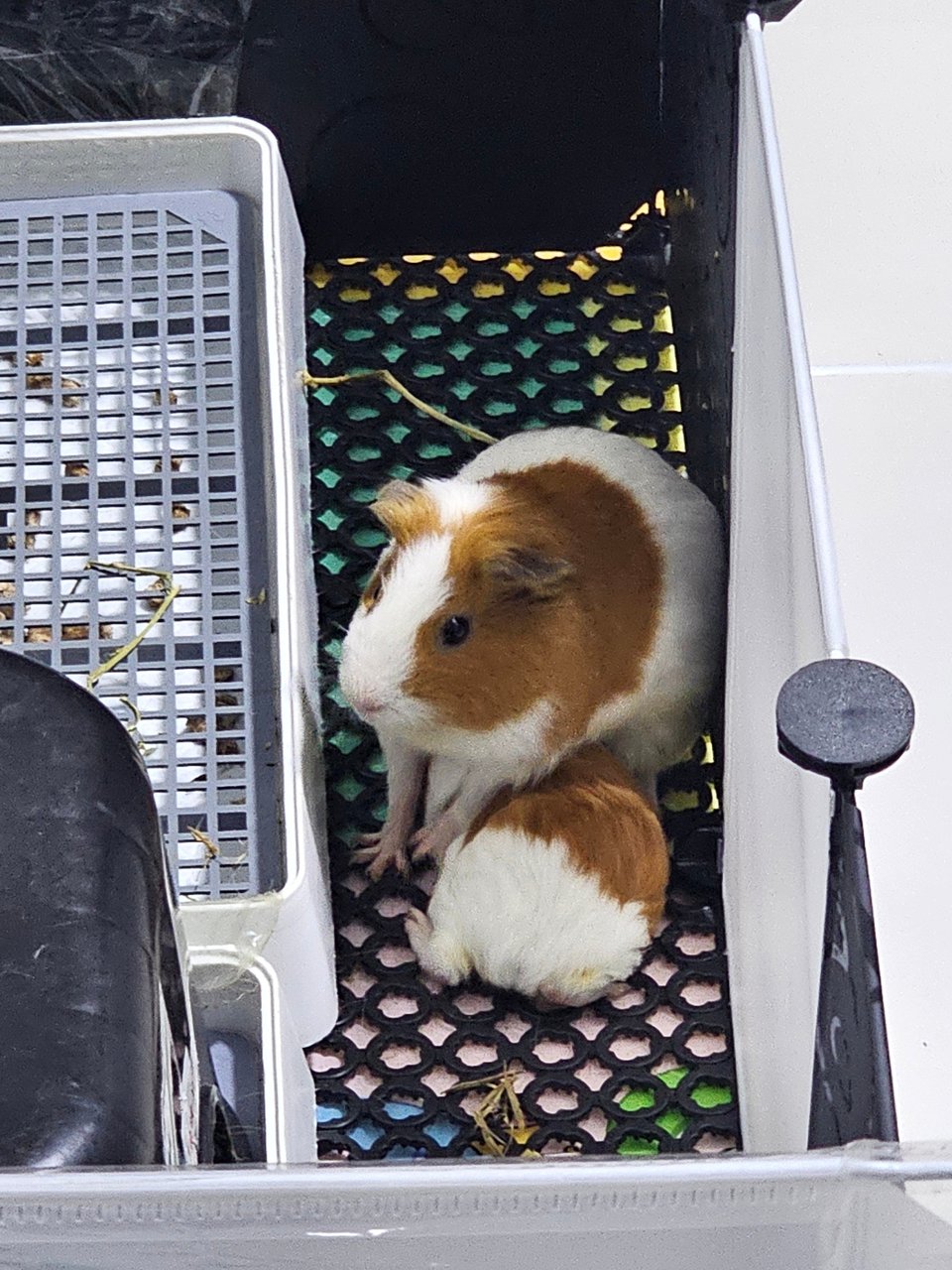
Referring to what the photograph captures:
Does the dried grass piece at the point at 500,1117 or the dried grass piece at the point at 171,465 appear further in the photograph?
the dried grass piece at the point at 171,465

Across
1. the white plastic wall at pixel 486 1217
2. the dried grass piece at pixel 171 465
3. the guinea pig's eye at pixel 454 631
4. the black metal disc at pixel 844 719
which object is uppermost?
the dried grass piece at pixel 171 465

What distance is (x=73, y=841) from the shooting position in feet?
2.08

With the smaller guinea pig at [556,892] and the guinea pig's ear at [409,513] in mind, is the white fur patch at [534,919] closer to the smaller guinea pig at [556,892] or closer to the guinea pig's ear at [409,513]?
the smaller guinea pig at [556,892]

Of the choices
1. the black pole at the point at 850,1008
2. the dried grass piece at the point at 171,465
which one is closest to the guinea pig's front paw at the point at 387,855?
the dried grass piece at the point at 171,465

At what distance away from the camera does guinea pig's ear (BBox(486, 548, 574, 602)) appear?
45.4 inches

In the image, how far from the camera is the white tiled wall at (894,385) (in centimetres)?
107

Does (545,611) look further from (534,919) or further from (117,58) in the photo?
(117,58)

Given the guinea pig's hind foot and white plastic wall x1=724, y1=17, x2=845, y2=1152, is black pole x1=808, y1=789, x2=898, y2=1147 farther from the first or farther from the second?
the guinea pig's hind foot

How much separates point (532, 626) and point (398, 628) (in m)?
0.10

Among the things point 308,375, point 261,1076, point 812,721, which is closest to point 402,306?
point 308,375

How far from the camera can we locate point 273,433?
4.42 ft

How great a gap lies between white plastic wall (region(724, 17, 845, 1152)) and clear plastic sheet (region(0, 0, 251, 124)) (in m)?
0.70

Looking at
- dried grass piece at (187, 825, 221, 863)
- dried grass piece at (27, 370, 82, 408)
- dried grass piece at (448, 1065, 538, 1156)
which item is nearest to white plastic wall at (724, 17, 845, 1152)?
dried grass piece at (448, 1065, 538, 1156)

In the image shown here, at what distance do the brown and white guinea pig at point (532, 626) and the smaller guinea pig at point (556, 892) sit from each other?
0.17ft
